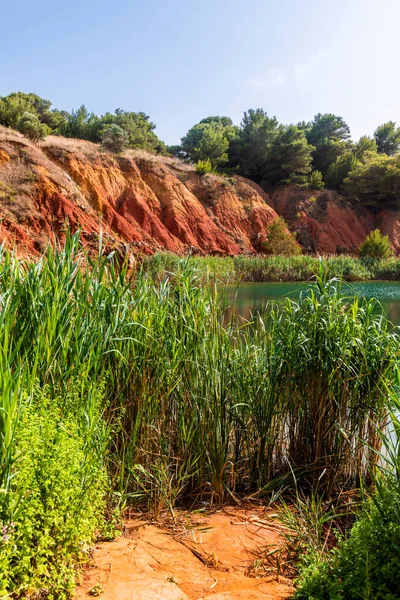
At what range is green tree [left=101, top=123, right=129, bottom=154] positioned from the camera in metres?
31.7

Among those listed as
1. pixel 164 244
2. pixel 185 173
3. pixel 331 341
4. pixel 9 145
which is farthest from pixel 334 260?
pixel 331 341

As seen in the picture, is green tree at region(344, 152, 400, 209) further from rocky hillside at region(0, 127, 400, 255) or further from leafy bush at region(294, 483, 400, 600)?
leafy bush at region(294, 483, 400, 600)

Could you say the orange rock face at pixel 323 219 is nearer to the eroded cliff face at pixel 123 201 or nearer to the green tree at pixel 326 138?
the eroded cliff face at pixel 123 201

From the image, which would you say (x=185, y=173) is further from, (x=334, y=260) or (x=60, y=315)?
(x=60, y=315)

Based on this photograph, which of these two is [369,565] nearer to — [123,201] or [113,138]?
[123,201]

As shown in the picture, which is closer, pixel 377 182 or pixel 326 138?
pixel 377 182

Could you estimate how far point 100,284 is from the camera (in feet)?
11.1

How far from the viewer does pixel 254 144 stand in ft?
141

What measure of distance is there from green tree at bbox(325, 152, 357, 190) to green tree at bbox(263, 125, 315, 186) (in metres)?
Result: 3.36

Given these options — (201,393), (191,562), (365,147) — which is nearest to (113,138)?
(365,147)

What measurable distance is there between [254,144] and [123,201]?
18310mm

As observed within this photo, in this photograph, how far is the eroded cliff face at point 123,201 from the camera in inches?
869

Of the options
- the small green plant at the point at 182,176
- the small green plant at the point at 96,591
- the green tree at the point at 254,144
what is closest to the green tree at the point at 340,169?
the green tree at the point at 254,144

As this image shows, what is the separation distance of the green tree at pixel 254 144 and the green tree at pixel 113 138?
1477 cm
